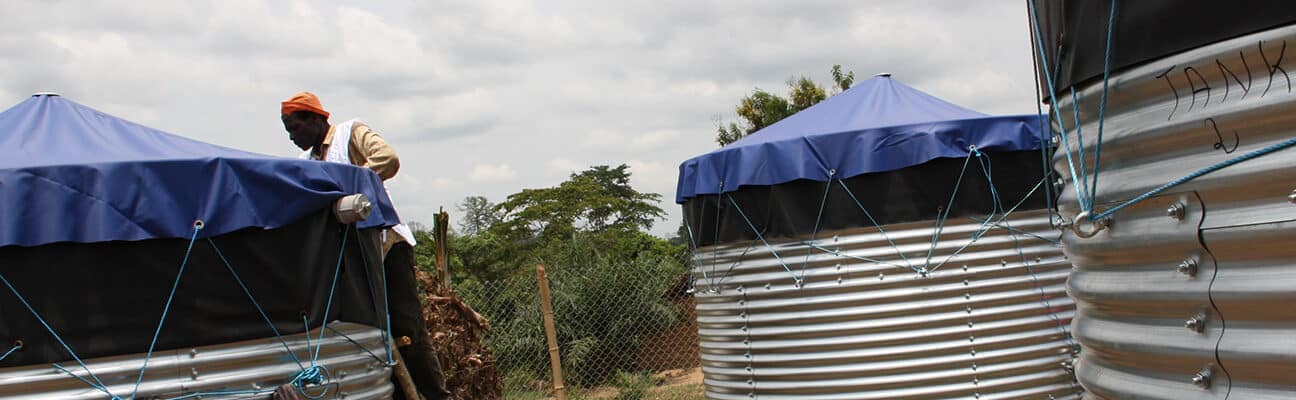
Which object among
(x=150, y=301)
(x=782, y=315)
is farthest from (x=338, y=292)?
(x=782, y=315)

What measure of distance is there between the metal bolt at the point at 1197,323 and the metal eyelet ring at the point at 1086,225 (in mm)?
367

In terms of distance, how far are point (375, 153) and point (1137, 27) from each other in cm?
454

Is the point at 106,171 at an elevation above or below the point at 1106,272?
above

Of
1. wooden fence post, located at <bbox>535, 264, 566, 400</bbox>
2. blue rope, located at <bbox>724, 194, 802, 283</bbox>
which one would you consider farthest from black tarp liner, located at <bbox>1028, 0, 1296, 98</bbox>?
wooden fence post, located at <bbox>535, 264, 566, 400</bbox>

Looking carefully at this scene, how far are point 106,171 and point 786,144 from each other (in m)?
4.04

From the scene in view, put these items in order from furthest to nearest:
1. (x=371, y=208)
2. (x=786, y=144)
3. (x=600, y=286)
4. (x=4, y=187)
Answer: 1. (x=600, y=286)
2. (x=786, y=144)
3. (x=371, y=208)
4. (x=4, y=187)

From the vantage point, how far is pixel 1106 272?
2910 mm

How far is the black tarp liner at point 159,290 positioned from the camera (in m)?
4.31

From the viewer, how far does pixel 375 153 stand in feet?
20.4

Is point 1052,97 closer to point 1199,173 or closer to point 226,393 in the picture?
point 1199,173

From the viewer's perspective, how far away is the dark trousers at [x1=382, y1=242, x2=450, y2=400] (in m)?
6.21

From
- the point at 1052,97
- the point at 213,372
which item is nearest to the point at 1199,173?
the point at 1052,97

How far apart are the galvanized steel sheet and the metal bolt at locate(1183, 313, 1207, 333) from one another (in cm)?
369

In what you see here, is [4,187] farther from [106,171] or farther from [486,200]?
[486,200]
